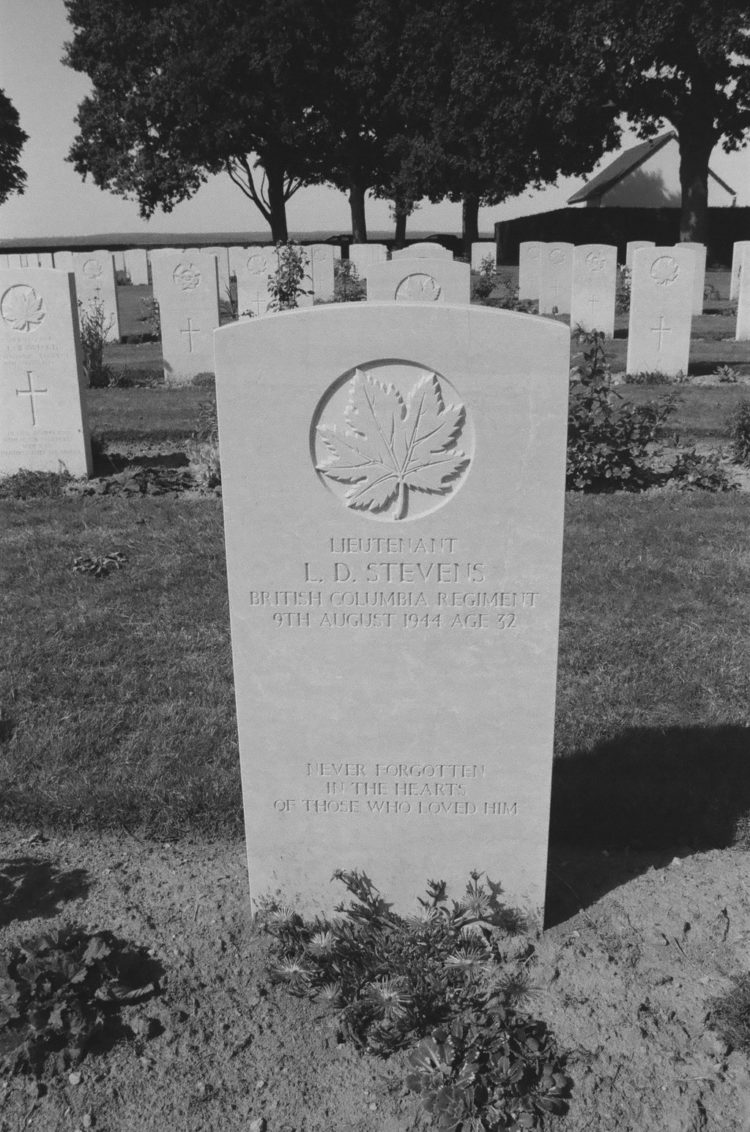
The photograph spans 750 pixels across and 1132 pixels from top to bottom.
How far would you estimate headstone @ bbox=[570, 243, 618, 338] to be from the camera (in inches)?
667

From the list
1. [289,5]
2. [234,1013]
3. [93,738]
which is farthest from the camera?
[289,5]

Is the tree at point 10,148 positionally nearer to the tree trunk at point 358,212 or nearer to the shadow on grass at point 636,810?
the tree trunk at point 358,212

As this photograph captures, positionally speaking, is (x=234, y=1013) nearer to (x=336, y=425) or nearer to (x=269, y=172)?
(x=336, y=425)

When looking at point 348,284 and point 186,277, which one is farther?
point 348,284

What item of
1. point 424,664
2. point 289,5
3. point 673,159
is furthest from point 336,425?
point 673,159

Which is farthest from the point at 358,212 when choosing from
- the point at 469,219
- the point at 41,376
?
the point at 41,376

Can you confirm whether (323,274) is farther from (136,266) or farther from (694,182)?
(136,266)

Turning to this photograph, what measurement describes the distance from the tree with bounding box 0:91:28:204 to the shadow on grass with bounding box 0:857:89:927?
177ft

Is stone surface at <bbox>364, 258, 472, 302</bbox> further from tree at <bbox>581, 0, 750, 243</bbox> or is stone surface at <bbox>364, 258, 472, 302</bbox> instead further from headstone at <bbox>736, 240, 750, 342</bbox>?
tree at <bbox>581, 0, 750, 243</bbox>

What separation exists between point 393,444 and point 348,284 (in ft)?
67.7

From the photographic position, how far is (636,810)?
3.53 meters

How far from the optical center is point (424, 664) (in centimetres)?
280

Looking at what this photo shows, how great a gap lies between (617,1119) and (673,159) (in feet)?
186

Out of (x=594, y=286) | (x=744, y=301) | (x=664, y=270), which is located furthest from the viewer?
(x=594, y=286)
